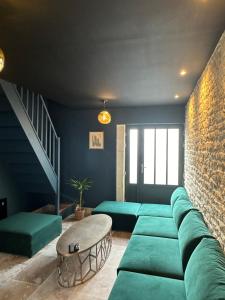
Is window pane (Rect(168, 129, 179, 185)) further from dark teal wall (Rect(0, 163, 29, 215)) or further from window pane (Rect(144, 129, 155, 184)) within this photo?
dark teal wall (Rect(0, 163, 29, 215))

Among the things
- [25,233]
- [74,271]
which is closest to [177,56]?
[74,271]

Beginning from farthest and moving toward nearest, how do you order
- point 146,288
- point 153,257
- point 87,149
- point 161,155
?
point 87,149 → point 161,155 → point 153,257 → point 146,288

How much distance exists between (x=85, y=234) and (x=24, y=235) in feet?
3.10

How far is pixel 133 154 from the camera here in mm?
5266

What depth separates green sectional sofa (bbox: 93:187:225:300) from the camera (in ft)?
4.91

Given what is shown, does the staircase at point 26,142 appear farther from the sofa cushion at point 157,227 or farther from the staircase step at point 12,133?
the sofa cushion at point 157,227

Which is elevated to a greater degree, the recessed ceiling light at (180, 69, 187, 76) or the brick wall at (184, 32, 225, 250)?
the recessed ceiling light at (180, 69, 187, 76)

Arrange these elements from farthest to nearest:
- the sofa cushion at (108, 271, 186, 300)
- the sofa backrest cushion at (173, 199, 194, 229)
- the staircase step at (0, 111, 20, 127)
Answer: the staircase step at (0, 111, 20, 127)
the sofa backrest cushion at (173, 199, 194, 229)
the sofa cushion at (108, 271, 186, 300)

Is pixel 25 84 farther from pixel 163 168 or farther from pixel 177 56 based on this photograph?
pixel 163 168

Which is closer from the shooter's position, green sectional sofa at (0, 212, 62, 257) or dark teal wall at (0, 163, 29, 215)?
green sectional sofa at (0, 212, 62, 257)

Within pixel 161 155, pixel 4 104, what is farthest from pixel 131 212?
pixel 4 104

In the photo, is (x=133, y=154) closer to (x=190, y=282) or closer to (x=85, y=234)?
(x=85, y=234)

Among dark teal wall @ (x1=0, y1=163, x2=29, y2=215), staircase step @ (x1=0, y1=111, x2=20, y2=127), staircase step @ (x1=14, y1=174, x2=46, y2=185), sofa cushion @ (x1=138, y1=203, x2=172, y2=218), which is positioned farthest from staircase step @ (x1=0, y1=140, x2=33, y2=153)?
sofa cushion @ (x1=138, y1=203, x2=172, y2=218)

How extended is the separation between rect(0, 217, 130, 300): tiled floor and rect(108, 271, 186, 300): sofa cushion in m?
0.60
